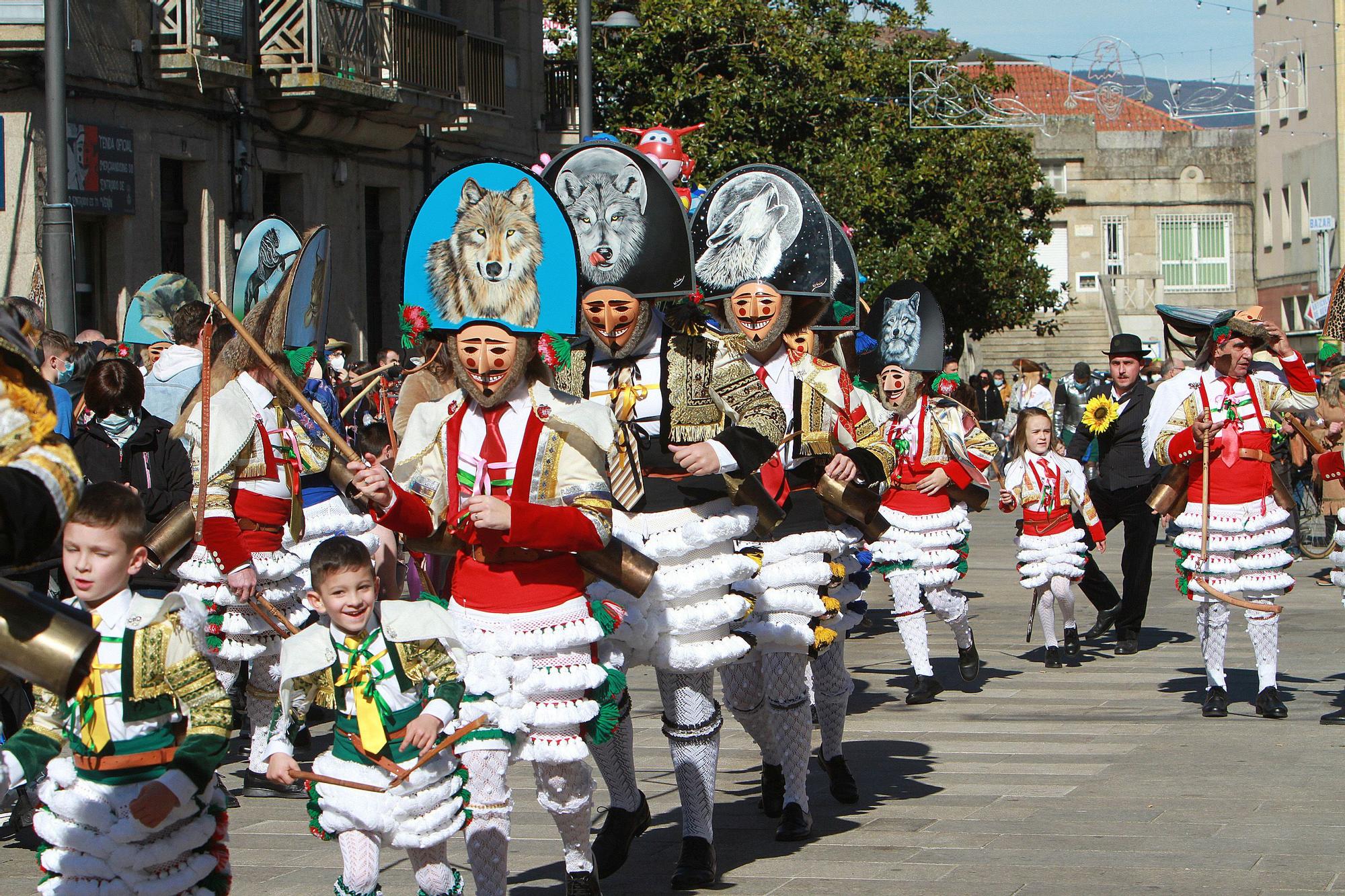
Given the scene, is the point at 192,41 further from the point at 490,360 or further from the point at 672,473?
the point at 490,360

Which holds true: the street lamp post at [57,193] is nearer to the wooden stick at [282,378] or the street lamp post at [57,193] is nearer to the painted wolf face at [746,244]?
the painted wolf face at [746,244]

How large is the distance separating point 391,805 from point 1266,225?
156 ft

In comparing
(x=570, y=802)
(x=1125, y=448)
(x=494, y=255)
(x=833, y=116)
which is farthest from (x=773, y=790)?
(x=833, y=116)

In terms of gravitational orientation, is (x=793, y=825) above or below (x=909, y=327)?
below

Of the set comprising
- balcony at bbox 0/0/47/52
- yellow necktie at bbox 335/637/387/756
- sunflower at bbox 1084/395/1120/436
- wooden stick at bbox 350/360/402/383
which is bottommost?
yellow necktie at bbox 335/637/387/756

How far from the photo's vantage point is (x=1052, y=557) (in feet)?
39.6

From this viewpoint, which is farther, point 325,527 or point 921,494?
point 921,494

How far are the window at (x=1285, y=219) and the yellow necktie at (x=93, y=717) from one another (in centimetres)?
4501

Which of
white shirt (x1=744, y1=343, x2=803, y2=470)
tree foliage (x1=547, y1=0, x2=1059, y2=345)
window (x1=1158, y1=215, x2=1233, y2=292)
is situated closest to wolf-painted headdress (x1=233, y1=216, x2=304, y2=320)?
white shirt (x1=744, y1=343, x2=803, y2=470)

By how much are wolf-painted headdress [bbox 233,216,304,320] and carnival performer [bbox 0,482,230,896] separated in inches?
142

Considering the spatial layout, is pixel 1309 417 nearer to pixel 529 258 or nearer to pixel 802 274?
pixel 802 274

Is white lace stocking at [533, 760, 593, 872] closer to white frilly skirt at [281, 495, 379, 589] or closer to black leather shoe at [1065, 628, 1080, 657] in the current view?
white frilly skirt at [281, 495, 379, 589]

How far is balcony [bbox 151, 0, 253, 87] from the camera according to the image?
18.6 m

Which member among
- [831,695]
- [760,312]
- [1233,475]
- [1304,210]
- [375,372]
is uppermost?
[1304,210]
